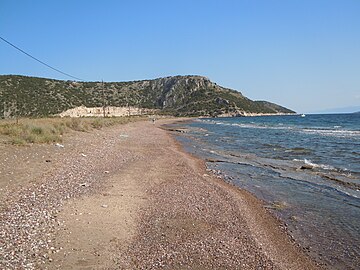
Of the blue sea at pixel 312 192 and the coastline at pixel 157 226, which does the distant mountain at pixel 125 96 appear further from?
the coastline at pixel 157 226

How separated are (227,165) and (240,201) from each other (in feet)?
26.1

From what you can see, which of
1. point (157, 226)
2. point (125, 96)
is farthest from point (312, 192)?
point (125, 96)

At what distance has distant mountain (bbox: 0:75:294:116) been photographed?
78.1 m

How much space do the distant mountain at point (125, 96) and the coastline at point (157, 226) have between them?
6290 centimetres

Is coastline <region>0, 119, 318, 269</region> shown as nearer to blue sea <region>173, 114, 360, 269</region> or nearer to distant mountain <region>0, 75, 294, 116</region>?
blue sea <region>173, 114, 360, 269</region>

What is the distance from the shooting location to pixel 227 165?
18.9m

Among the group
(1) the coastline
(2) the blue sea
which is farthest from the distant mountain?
(1) the coastline

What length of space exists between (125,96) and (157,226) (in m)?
131

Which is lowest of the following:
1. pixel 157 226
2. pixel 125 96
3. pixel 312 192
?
pixel 312 192

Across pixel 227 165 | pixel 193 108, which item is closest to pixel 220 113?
pixel 193 108

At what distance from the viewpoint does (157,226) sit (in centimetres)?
812

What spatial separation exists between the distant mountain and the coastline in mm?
62897

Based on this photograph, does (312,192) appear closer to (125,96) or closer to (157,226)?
(157,226)

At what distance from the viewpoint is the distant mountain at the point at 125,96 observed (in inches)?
3073
